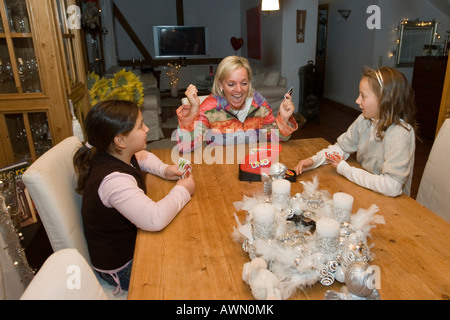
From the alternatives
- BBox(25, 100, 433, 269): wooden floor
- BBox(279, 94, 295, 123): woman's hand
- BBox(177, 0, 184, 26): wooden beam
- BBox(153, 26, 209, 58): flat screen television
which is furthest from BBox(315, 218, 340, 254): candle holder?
BBox(177, 0, 184, 26): wooden beam

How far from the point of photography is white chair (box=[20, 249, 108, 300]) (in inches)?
24.5

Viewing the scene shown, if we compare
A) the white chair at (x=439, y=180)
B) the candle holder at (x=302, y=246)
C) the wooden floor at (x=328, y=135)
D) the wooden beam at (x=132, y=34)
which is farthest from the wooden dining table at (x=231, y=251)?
the wooden beam at (x=132, y=34)

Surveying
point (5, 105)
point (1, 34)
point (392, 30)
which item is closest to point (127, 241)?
point (5, 105)

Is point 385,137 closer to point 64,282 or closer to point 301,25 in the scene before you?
point 64,282

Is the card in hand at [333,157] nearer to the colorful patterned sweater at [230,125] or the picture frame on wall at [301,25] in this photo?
the colorful patterned sweater at [230,125]

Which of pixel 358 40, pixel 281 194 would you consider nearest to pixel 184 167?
pixel 281 194

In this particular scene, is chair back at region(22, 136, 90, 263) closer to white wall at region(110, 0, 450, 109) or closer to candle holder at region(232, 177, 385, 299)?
candle holder at region(232, 177, 385, 299)

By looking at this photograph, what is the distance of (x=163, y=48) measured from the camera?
7492mm

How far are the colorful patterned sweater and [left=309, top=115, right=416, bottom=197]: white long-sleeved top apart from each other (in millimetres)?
337

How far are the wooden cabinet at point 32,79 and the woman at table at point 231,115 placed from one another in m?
0.93

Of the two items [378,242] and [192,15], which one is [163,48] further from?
[378,242]

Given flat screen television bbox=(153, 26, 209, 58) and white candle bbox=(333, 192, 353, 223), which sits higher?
flat screen television bbox=(153, 26, 209, 58)

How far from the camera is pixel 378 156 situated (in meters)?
1.57
